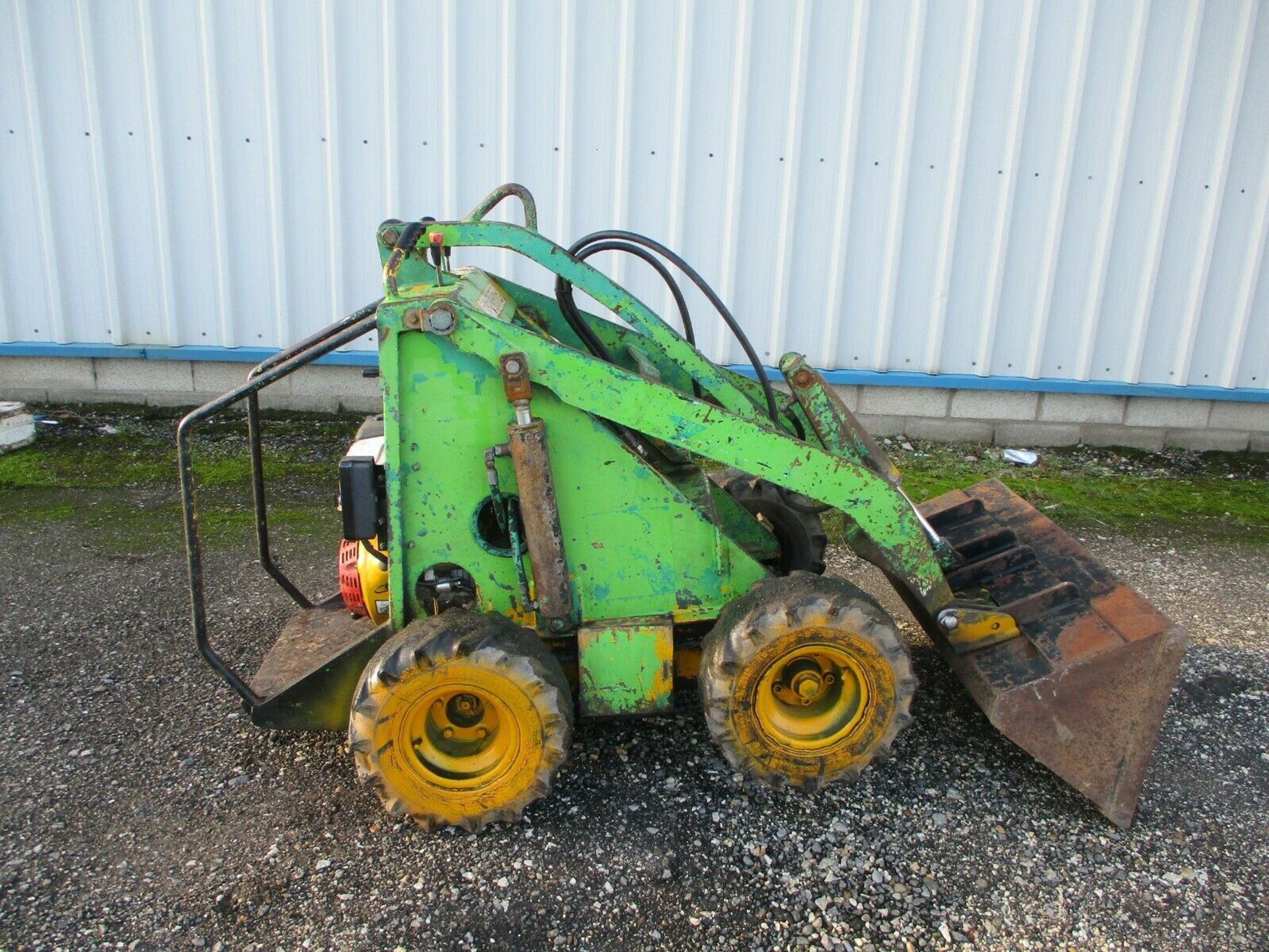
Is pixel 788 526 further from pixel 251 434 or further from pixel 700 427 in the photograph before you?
pixel 251 434

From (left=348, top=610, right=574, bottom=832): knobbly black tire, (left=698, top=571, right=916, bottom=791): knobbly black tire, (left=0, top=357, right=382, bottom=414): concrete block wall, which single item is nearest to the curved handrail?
(left=348, top=610, right=574, bottom=832): knobbly black tire

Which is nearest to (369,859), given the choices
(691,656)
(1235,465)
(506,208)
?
(691,656)

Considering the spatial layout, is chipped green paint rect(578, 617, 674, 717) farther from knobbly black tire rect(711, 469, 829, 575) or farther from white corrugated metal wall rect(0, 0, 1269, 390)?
white corrugated metal wall rect(0, 0, 1269, 390)

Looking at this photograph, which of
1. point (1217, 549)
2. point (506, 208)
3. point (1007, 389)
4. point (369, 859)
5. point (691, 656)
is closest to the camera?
point (369, 859)

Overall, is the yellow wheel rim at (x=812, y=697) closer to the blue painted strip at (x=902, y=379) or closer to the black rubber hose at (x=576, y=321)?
the black rubber hose at (x=576, y=321)

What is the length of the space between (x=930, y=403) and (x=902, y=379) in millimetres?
292

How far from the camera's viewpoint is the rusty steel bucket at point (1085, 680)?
266 centimetres

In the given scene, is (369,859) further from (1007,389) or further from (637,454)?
(1007,389)

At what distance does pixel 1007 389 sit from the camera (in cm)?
609

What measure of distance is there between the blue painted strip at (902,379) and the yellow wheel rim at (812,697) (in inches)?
135

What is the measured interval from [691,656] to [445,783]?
802 mm

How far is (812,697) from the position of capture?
2.77m

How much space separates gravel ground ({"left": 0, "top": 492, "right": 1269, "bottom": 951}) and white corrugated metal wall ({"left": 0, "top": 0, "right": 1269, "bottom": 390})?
3136 mm

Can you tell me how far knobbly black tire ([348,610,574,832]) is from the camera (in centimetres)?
255
